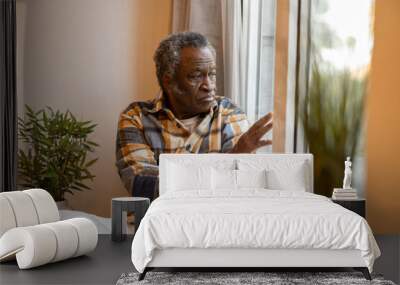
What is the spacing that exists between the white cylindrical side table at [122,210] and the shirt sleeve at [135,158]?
2.08 ft

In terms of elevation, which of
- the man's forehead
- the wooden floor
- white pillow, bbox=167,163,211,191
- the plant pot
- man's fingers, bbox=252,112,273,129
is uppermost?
the man's forehead

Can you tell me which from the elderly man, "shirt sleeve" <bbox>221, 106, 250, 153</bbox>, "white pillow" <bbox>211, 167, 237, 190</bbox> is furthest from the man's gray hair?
"white pillow" <bbox>211, 167, 237, 190</bbox>

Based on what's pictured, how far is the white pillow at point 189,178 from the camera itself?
6.62 m

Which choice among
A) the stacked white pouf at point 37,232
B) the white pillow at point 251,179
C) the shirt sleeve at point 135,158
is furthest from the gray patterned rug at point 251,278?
the shirt sleeve at point 135,158

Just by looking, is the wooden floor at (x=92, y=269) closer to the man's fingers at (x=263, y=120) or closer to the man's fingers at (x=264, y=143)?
the man's fingers at (x=264, y=143)

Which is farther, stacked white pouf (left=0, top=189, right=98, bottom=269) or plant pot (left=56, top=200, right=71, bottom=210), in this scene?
plant pot (left=56, top=200, right=71, bottom=210)

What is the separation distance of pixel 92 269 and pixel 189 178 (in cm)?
153

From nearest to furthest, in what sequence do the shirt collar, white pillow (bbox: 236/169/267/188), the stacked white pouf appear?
1. the stacked white pouf
2. white pillow (bbox: 236/169/267/188)
3. the shirt collar

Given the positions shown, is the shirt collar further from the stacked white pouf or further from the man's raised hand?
the stacked white pouf

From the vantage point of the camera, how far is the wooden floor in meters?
5.07

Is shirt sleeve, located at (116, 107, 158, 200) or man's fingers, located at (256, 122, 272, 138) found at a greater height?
man's fingers, located at (256, 122, 272, 138)

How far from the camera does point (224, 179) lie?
6535 millimetres

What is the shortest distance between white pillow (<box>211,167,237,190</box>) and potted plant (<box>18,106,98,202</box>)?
64.6 inches

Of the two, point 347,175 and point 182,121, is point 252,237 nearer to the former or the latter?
point 347,175
